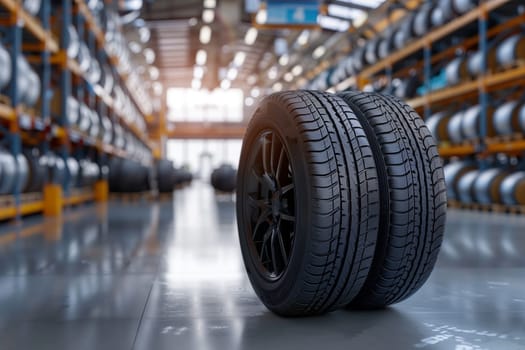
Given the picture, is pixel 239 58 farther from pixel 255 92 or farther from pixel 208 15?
pixel 255 92

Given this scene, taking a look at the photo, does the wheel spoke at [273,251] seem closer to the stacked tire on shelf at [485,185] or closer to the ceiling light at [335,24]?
the stacked tire on shelf at [485,185]

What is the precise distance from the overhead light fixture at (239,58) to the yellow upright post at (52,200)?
25.3m

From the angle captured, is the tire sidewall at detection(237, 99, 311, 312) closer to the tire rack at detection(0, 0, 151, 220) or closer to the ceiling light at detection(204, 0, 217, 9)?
the tire rack at detection(0, 0, 151, 220)

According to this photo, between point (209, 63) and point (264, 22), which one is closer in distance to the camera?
point (264, 22)

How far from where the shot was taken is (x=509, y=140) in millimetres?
8930

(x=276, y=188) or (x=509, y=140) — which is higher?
(x=509, y=140)

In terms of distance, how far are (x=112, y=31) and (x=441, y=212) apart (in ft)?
41.5

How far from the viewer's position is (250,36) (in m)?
27.2

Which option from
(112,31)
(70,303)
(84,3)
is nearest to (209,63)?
(112,31)

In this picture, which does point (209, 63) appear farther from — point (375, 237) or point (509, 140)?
point (375, 237)

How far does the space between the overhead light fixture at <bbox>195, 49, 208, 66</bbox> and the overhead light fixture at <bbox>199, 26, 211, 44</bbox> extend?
7.76 feet

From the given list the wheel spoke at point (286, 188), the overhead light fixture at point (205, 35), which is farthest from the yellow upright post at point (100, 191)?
the overhead light fixture at point (205, 35)

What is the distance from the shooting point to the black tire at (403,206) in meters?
1.98

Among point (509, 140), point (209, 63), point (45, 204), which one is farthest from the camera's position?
point (209, 63)
